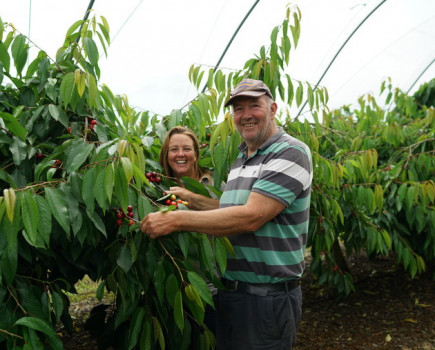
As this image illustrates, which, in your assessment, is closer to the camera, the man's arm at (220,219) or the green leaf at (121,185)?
the green leaf at (121,185)

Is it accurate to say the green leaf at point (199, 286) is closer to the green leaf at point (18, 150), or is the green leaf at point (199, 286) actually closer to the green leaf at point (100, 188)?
the green leaf at point (100, 188)

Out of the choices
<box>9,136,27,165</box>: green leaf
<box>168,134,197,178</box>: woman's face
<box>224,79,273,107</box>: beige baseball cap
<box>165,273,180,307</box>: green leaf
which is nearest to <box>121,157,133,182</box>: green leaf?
<box>165,273,180,307</box>: green leaf

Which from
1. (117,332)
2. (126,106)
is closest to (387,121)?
(126,106)

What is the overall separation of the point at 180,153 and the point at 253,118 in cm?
53

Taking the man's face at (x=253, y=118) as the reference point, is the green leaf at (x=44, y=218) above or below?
below

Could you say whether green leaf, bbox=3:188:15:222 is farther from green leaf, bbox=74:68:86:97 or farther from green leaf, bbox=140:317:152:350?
green leaf, bbox=140:317:152:350

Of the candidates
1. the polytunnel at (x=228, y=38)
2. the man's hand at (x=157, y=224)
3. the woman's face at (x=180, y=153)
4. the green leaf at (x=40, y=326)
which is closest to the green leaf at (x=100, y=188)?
the man's hand at (x=157, y=224)

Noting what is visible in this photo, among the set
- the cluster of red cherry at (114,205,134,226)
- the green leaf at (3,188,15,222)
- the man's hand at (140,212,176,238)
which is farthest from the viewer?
the cluster of red cherry at (114,205,134,226)

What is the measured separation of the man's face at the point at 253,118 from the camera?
205cm

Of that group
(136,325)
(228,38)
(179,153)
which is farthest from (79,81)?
(228,38)

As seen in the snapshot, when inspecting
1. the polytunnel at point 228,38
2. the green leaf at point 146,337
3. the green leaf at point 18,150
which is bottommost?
the green leaf at point 146,337

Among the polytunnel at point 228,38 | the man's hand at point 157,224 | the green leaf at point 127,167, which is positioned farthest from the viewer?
the polytunnel at point 228,38

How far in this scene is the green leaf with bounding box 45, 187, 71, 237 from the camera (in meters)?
1.41

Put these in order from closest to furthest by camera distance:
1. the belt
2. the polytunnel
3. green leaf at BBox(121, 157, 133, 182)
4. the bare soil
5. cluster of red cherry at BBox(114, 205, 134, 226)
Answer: green leaf at BBox(121, 157, 133, 182)
cluster of red cherry at BBox(114, 205, 134, 226)
the belt
the bare soil
the polytunnel
